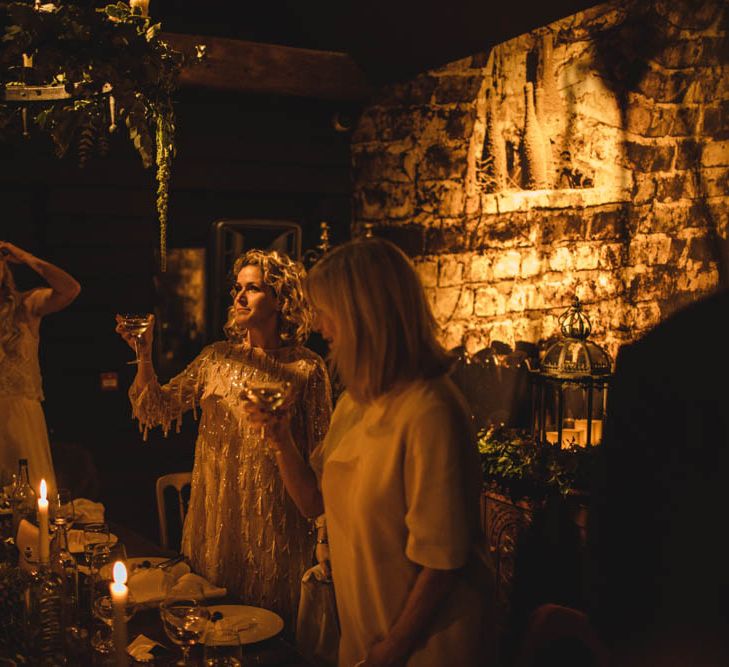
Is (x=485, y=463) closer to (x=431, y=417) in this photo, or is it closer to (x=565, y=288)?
(x=565, y=288)

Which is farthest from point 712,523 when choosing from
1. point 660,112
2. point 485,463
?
point 660,112

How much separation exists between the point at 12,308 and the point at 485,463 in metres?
2.43

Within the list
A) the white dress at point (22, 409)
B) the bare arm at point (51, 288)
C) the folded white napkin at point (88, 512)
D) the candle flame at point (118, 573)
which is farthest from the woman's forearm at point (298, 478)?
the bare arm at point (51, 288)

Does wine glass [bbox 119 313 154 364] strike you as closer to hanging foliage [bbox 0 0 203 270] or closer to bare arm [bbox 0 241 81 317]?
hanging foliage [bbox 0 0 203 270]

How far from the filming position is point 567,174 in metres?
4.83

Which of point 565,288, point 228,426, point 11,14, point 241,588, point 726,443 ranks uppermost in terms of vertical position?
point 11,14

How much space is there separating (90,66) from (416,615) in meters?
1.66

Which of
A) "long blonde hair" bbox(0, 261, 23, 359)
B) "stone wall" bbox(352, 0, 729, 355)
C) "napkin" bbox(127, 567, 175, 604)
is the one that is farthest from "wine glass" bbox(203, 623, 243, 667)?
"stone wall" bbox(352, 0, 729, 355)

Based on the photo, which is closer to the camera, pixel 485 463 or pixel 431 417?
pixel 431 417

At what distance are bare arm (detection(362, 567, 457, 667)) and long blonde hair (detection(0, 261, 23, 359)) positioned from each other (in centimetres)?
301

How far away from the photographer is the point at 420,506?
1.62 m

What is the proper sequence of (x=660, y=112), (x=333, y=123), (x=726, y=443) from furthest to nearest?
1. (x=333, y=123)
2. (x=660, y=112)
3. (x=726, y=443)

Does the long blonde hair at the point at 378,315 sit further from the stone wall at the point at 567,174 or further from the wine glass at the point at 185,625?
the stone wall at the point at 567,174

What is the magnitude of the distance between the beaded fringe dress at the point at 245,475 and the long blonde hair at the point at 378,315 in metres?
1.15
